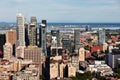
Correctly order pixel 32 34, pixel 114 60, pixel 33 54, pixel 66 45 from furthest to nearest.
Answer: pixel 66 45
pixel 32 34
pixel 114 60
pixel 33 54

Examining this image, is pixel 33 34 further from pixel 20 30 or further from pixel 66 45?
pixel 66 45

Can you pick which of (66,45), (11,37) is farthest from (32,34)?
(66,45)

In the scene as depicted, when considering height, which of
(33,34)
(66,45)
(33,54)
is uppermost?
(33,34)

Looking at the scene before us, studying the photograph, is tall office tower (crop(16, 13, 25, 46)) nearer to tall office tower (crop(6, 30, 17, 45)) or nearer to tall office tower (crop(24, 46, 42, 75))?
tall office tower (crop(6, 30, 17, 45))

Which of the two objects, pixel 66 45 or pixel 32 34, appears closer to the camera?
pixel 32 34

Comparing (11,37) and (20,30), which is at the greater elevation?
(20,30)

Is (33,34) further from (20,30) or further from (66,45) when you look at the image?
(66,45)

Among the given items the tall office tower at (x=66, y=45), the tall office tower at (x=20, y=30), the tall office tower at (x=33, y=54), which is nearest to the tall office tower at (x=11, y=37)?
the tall office tower at (x=20, y=30)

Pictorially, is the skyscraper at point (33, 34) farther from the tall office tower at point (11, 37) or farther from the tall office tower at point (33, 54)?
the tall office tower at point (33, 54)

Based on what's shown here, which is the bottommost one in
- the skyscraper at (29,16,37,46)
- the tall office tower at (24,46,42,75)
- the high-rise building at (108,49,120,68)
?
the high-rise building at (108,49,120,68)

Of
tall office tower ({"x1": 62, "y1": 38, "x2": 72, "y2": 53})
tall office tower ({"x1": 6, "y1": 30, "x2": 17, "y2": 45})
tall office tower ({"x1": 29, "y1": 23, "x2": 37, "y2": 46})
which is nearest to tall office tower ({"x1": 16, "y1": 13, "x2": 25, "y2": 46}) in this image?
tall office tower ({"x1": 6, "y1": 30, "x2": 17, "y2": 45})

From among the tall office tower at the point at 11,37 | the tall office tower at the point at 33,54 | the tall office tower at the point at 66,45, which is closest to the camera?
the tall office tower at the point at 33,54

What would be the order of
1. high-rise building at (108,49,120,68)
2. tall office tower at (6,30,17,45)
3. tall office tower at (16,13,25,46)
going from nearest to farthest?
1. high-rise building at (108,49,120,68)
2. tall office tower at (16,13,25,46)
3. tall office tower at (6,30,17,45)

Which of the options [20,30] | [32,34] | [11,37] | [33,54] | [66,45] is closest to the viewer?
[33,54]
